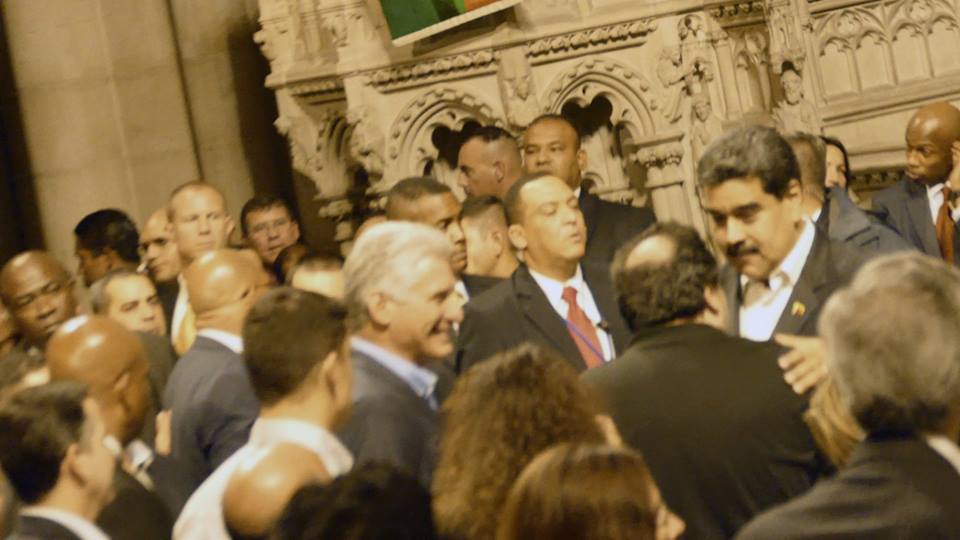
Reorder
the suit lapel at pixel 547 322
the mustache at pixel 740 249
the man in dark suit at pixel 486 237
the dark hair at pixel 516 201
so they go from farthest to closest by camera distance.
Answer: the man in dark suit at pixel 486 237, the dark hair at pixel 516 201, the suit lapel at pixel 547 322, the mustache at pixel 740 249

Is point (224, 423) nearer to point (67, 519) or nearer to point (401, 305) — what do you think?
point (401, 305)

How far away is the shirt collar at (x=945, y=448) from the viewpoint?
2807 mm

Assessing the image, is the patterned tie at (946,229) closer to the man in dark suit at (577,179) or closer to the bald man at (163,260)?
the man in dark suit at (577,179)

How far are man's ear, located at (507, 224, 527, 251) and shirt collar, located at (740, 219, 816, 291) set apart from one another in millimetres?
1254

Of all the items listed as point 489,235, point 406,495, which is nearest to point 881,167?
point 489,235

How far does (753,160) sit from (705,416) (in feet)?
3.47

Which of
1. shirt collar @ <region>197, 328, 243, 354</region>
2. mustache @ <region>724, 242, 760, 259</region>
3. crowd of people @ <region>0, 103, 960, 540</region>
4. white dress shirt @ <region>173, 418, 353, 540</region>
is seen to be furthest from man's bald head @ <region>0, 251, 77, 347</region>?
white dress shirt @ <region>173, 418, 353, 540</region>

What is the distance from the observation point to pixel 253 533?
11.1 ft

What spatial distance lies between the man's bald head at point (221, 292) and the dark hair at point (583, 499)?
2.64 meters

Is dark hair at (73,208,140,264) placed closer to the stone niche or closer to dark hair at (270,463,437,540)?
the stone niche

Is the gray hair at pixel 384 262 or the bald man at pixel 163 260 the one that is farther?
the bald man at pixel 163 260

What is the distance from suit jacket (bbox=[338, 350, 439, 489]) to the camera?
12.6 feet

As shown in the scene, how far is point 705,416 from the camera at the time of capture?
3674 mm

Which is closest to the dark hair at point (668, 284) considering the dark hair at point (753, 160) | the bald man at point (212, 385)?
the dark hair at point (753, 160)
